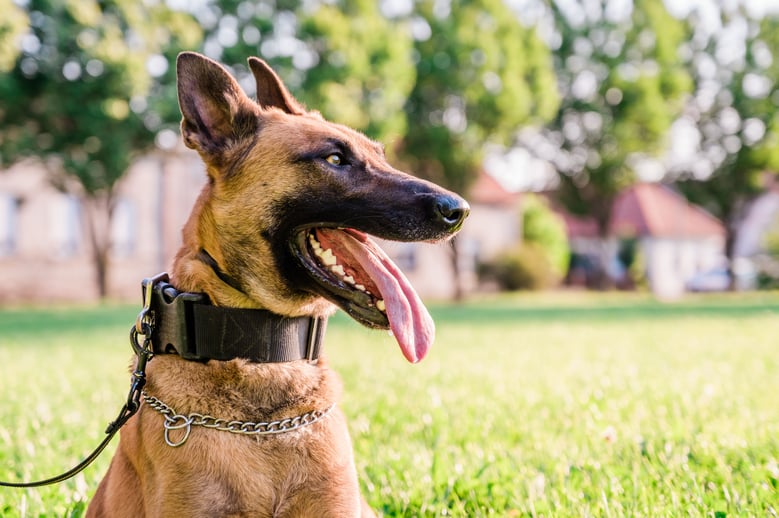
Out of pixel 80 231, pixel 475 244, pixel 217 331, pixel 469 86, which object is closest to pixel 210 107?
pixel 217 331

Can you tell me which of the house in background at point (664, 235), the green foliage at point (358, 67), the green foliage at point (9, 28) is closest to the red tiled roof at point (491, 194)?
the house in background at point (664, 235)

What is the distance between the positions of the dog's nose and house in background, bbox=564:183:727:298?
4653 cm

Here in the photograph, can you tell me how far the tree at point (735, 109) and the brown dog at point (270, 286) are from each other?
43884mm

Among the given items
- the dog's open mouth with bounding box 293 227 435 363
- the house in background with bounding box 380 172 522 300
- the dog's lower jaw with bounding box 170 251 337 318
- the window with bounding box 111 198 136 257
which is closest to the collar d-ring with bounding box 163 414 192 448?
the dog's lower jaw with bounding box 170 251 337 318

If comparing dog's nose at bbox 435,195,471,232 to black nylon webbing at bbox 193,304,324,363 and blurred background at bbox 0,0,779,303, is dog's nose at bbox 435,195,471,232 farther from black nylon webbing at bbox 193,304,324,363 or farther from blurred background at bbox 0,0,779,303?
blurred background at bbox 0,0,779,303

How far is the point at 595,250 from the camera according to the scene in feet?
170

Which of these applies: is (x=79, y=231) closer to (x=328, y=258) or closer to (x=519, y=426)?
(x=519, y=426)

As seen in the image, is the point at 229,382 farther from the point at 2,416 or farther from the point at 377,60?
the point at 377,60

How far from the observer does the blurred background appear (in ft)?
76.1

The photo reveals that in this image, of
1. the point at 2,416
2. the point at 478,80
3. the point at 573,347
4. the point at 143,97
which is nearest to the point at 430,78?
the point at 478,80

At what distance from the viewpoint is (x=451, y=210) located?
2.69 m

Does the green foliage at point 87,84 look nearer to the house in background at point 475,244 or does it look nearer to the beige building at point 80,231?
the beige building at point 80,231

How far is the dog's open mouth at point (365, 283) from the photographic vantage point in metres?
2.54

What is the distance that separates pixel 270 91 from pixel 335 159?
0.71 metres
